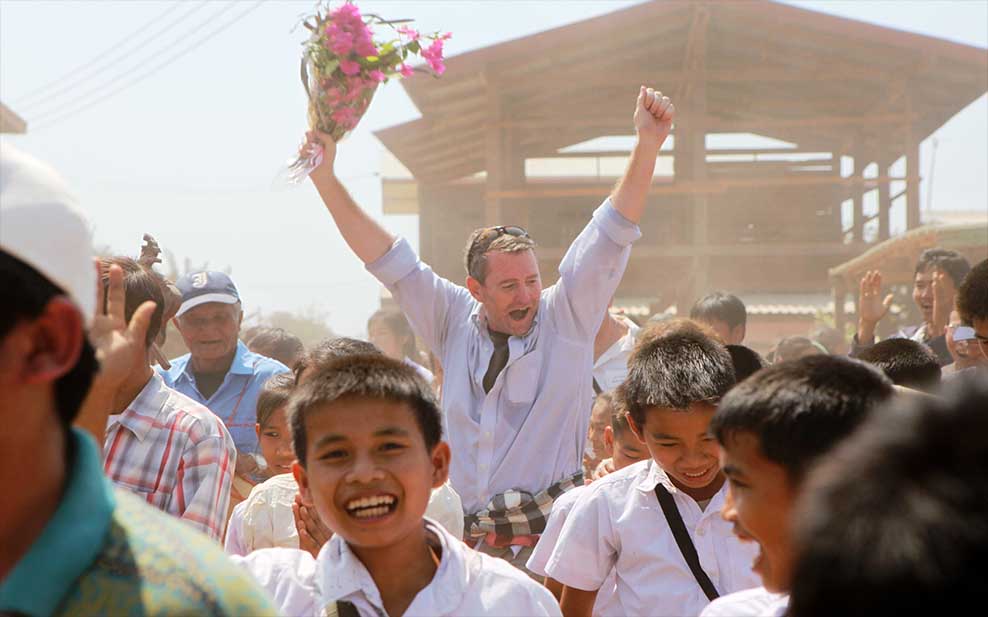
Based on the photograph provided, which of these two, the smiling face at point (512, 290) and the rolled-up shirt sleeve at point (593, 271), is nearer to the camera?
the rolled-up shirt sleeve at point (593, 271)

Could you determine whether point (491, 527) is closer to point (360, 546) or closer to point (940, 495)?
point (360, 546)

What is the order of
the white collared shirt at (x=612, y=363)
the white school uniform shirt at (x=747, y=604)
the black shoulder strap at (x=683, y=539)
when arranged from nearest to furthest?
the white school uniform shirt at (x=747, y=604) → the black shoulder strap at (x=683, y=539) → the white collared shirt at (x=612, y=363)

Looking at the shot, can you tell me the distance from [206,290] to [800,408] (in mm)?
4263

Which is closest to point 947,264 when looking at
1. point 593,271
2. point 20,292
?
point 593,271

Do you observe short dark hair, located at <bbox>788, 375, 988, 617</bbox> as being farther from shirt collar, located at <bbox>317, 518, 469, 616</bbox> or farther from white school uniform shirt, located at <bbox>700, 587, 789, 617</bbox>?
shirt collar, located at <bbox>317, 518, 469, 616</bbox>

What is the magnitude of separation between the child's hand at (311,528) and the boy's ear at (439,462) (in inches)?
24.7

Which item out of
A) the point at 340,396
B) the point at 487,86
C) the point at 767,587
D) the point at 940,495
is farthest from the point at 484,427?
the point at 487,86

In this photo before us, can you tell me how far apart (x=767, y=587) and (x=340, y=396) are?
1164 mm

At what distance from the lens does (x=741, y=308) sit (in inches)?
305

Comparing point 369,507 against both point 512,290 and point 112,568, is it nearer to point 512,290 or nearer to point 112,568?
point 112,568

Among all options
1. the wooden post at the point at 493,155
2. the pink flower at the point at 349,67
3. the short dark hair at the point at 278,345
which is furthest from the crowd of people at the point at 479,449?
the wooden post at the point at 493,155

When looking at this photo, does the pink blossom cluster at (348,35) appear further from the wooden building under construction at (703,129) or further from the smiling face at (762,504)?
the wooden building under construction at (703,129)

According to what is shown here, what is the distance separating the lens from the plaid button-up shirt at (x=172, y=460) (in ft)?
11.2

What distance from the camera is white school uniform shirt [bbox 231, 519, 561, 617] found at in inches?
106
